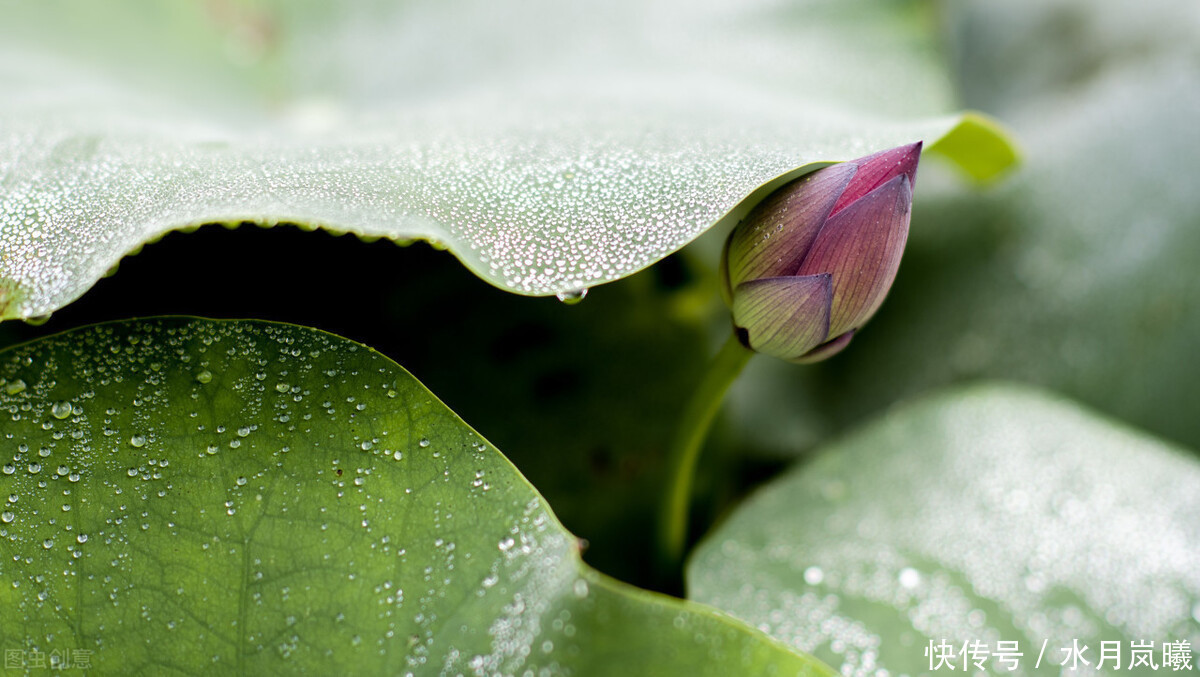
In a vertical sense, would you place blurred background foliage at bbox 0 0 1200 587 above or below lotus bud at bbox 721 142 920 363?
below

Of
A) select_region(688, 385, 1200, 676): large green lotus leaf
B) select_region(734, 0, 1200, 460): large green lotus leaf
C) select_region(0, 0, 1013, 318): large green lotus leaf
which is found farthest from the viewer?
select_region(734, 0, 1200, 460): large green lotus leaf

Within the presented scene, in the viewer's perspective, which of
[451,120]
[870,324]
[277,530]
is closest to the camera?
[277,530]

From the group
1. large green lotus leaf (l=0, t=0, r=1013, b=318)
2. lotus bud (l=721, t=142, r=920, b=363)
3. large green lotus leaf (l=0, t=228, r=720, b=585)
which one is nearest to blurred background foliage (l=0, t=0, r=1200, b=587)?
large green lotus leaf (l=0, t=228, r=720, b=585)

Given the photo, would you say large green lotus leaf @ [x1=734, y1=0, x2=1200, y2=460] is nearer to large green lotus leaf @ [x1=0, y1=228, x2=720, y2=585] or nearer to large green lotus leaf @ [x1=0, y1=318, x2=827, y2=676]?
large green lotus leaf @ [x1=0, y1=228, x2=720, y2=585]

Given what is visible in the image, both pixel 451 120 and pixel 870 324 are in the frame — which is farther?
pixel 870 324

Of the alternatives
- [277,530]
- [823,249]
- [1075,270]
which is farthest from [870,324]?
[277,530]

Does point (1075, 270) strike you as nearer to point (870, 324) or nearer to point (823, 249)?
point (870, 324)

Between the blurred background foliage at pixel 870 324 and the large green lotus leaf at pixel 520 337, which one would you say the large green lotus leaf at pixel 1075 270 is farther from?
the large green lotus leaf at pixel 520 337
